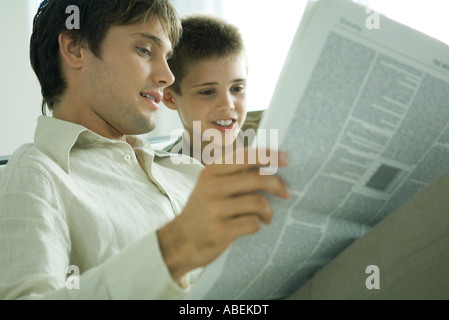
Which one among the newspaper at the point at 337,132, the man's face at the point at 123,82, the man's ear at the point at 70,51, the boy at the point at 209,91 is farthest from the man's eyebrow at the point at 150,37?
the newspaper at the point at 337,132

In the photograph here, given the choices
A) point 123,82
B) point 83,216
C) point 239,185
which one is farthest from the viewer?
point 123,82

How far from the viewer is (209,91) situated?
165 cm

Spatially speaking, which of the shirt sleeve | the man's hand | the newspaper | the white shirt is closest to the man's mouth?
the white shirt

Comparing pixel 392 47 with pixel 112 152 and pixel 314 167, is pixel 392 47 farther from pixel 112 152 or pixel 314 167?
pixel 112 152

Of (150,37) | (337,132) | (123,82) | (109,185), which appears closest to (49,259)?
(109,185)

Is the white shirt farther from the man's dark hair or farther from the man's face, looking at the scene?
the man's dark hair

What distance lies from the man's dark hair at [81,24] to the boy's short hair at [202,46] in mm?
420

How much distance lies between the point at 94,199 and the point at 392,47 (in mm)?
541

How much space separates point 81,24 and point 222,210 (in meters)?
0.84

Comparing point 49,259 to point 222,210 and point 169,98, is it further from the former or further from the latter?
point 169,98

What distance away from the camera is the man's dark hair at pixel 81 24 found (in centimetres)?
113

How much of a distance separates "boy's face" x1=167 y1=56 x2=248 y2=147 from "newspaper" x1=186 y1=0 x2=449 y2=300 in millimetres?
1029
